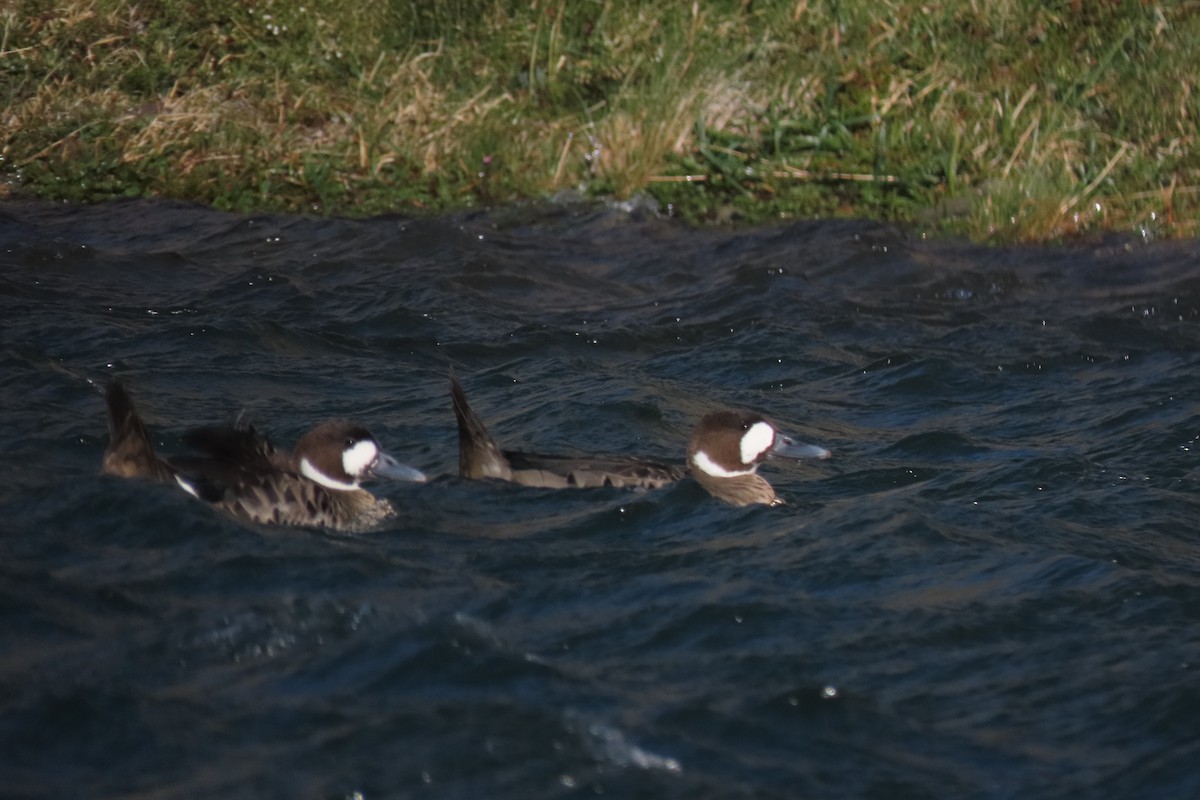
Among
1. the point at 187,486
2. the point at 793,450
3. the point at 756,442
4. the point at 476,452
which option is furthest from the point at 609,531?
the point at 187,486

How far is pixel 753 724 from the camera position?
15.1 ft

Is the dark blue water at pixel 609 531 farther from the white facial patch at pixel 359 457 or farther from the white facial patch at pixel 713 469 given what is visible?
the white facial patch at pixel 359 457

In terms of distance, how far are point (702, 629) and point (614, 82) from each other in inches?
306

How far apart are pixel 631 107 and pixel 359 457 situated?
552 cm

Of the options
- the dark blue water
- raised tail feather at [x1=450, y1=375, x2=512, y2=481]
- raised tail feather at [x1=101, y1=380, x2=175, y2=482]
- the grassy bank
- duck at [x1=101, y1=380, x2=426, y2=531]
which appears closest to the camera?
the dark blue water

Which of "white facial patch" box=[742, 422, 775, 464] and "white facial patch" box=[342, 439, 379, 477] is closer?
"white facial patch" box=[342, 439, 379, 477]

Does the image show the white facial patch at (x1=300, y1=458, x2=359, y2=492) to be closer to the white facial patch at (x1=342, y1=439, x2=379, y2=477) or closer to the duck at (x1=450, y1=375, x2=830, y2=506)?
the white facial patch at (x1=342, y1=439, x2=379, y2=477)

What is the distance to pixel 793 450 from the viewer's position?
7.40 meters

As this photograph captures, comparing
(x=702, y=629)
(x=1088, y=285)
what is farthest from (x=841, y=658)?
(x=1088, y=285)

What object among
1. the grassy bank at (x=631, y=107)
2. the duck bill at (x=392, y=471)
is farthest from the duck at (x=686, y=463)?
the grassy bank at (x=631, y=107)

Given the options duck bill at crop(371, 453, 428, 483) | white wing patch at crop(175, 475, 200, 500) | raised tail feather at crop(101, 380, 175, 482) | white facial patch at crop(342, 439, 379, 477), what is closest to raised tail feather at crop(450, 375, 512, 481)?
duck bill at crop(371, 453, 428, 483)

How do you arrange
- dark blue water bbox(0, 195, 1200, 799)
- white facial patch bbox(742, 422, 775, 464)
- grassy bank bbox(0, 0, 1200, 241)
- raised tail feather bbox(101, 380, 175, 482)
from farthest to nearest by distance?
grassy bank bbox(0, 0, 1200, 241) → white facial patch bbox(742, 422, 775, 464) → raised tail feather bbox(101, 380, 175, 482) → dark blue water bbox(0, 195, 1200, 799)

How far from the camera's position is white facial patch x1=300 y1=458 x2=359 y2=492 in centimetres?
689

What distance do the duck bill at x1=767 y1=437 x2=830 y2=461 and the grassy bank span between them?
352 centimetres
